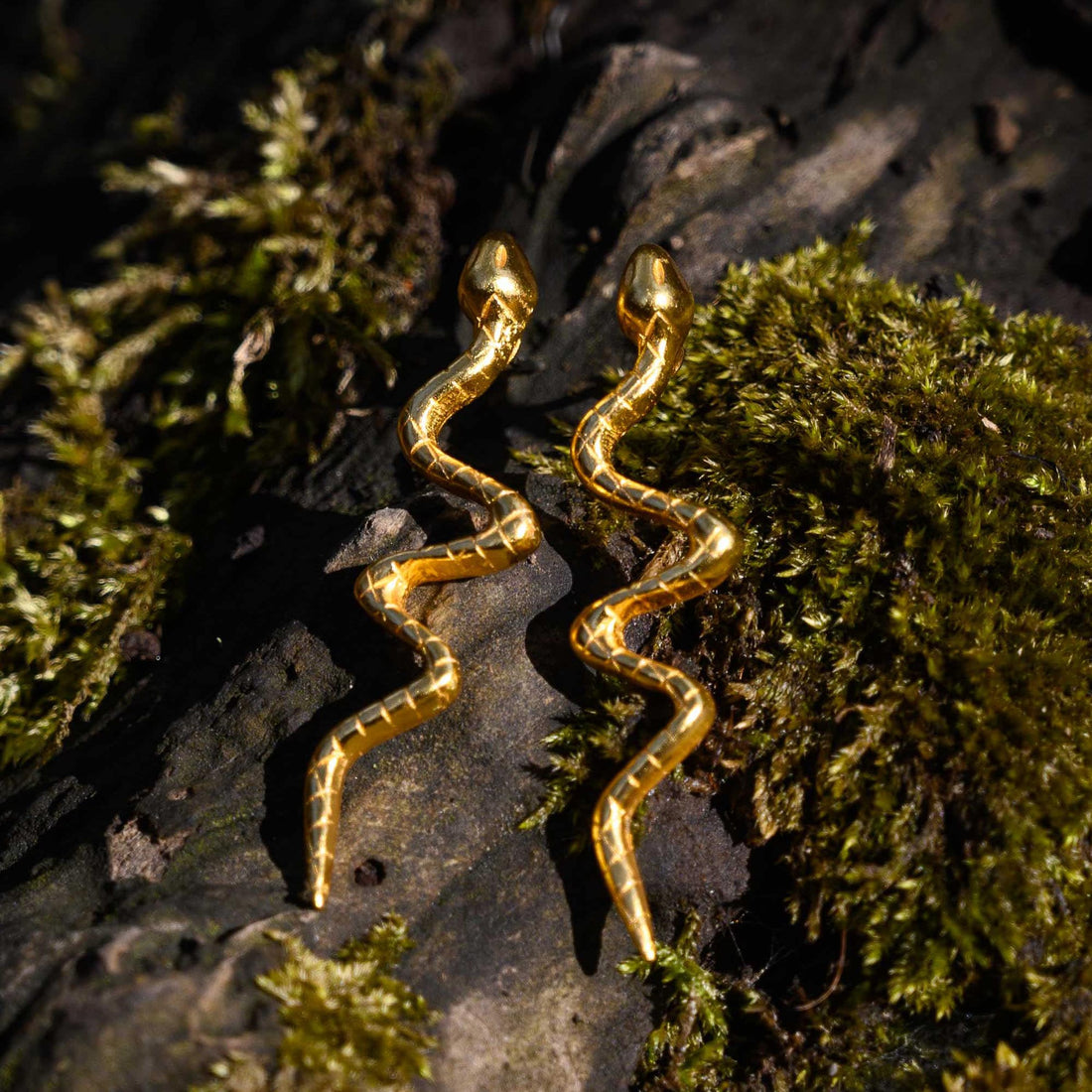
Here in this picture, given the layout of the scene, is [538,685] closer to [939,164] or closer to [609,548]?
[609,548]

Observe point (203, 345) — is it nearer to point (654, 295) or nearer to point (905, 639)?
point (654, 295)

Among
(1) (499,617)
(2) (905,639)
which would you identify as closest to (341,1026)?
(1) (499,617)

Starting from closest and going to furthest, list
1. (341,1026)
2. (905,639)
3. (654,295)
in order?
(341,1026) → (905,639) → (654,295)

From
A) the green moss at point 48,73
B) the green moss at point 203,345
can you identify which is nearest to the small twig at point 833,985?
the green moss at point 203,345

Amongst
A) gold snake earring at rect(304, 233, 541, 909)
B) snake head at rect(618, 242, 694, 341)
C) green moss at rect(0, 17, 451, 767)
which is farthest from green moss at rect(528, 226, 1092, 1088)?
green moss at rect(0, 17, 451, 767)

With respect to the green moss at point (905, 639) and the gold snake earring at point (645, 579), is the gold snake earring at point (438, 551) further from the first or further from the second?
the green moss at point (905, 639)

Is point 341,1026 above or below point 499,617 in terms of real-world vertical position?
below

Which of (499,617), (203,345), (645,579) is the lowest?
(499,617)
